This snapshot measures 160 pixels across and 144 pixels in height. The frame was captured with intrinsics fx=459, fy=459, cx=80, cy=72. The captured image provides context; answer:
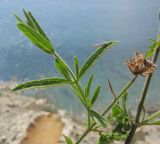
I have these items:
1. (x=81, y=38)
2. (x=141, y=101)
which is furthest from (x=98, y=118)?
(x=81, y=38)

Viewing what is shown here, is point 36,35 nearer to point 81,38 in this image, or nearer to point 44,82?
point 44,82

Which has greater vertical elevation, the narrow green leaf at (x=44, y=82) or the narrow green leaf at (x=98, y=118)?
the narrow green leaf at (x=44, y=82)

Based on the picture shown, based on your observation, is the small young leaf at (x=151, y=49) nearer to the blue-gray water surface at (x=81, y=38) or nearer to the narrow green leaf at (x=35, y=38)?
the narrow green leaf at (x=35, y=38)

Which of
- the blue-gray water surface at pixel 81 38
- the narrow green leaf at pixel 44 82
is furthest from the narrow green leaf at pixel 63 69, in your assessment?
the blue-gray water surface at pixel 81 38

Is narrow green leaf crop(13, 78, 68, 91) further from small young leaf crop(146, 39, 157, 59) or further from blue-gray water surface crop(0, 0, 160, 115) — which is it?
blue-gray water surface crop(0, 0, 160, 115)

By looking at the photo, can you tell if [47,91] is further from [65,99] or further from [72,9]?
[72,9]

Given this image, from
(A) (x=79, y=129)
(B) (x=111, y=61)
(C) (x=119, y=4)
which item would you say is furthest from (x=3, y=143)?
(C) (x=119, y=4)

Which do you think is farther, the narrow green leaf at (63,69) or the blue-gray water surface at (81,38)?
the blue-gray water surface at (81,38)

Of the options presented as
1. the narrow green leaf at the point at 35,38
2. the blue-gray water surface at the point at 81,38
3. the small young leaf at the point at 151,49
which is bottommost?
the blue-gray water surface at the point at 81,38
